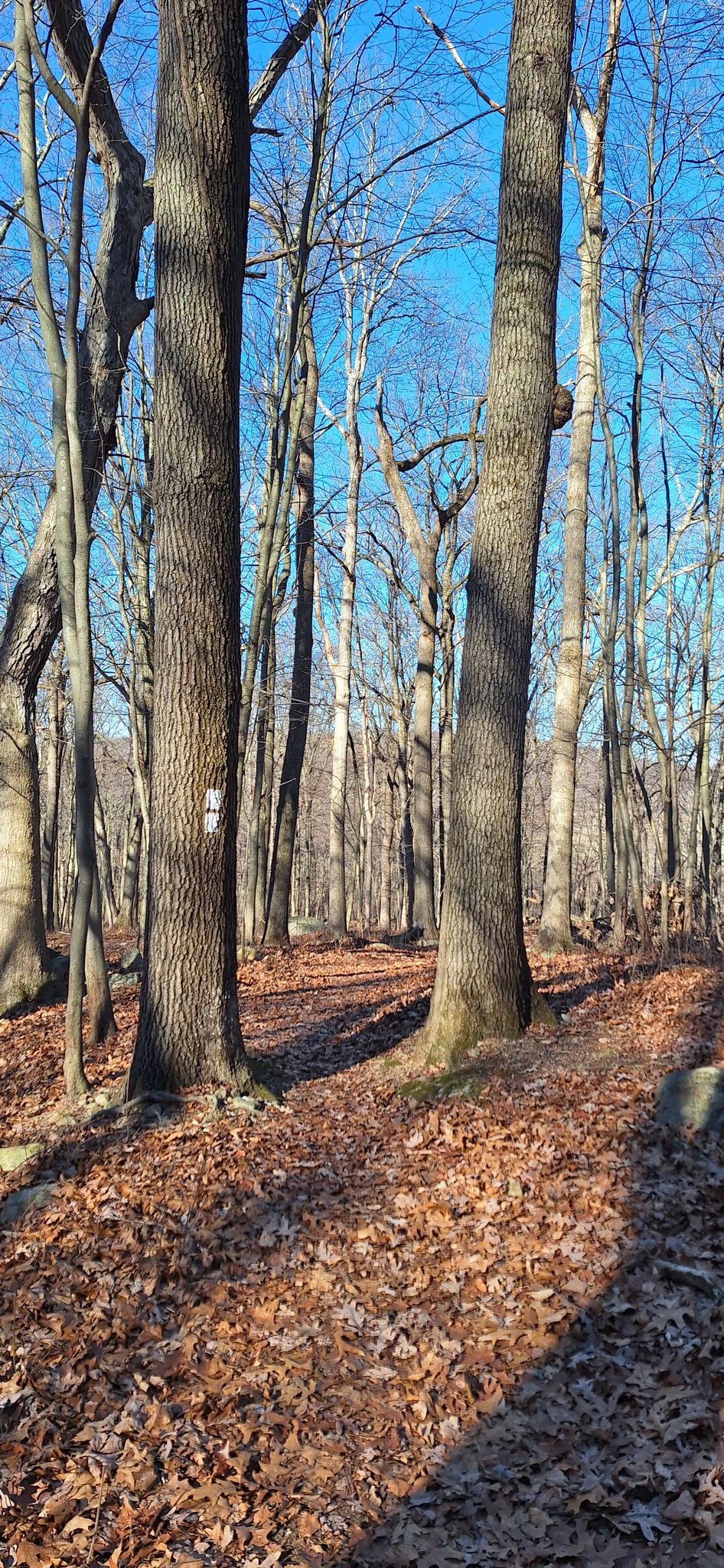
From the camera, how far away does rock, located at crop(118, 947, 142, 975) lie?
11.4 m

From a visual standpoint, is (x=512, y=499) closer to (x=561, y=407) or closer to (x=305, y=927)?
(x=561, y=407)

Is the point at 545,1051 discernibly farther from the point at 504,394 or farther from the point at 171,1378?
the point at 504,394

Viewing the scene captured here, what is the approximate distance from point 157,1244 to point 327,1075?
2.57m

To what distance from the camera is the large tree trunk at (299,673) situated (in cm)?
1498

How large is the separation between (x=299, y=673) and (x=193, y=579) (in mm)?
9612

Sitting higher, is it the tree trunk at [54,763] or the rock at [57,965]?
the tree trunk at [54,763]

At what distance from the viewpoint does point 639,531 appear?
631 inches

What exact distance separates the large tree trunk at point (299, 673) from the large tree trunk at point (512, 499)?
830 centimetres

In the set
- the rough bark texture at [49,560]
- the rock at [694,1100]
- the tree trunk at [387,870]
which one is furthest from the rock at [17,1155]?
the tree trunk at [387,870]

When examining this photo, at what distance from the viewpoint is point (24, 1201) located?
16.5 feet

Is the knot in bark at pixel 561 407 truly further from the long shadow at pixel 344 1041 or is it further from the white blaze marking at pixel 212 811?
the long shadow at pixel 344 1041

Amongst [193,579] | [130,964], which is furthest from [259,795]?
[193,579]

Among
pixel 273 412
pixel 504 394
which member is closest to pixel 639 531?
pixel 273 412

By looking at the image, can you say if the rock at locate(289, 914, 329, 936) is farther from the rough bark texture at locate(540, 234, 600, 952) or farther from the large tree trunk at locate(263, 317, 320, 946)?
the rough bark texture at locate(540, 234, 600, 952)
